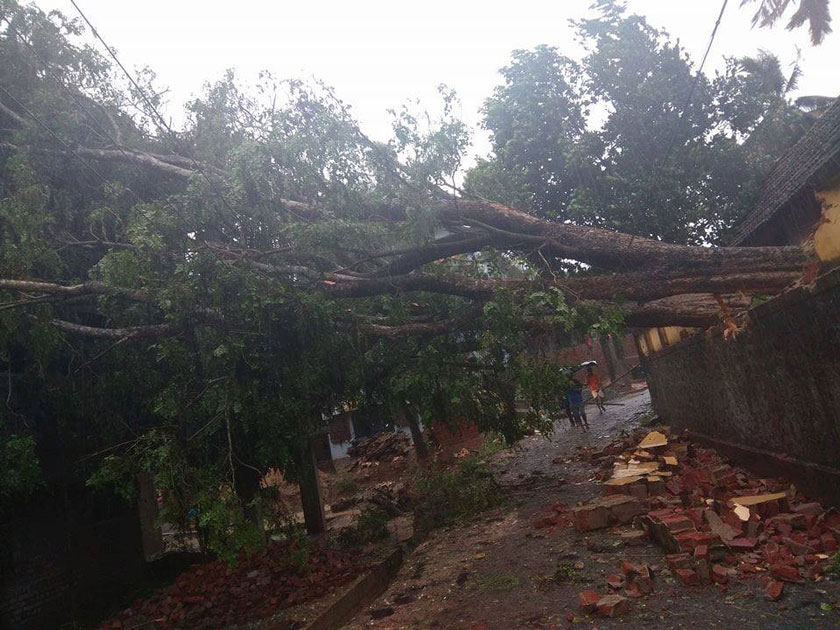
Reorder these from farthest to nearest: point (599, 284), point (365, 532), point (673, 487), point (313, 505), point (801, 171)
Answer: point (313, 505), point (801, 171), point (365, 532), point (599, 284), point (673, 487)

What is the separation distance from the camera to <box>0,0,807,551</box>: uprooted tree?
703cm

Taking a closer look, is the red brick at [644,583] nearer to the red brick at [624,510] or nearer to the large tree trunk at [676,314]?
the red brick at [624,510]

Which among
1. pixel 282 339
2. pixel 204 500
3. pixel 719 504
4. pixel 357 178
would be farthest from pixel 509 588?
pixel 357 178

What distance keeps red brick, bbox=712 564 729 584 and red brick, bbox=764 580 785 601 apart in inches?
13.3

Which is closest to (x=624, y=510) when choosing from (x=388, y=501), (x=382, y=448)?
(x=388, y=501)

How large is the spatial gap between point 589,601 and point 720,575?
38.9 inches

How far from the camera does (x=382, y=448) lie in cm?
2134

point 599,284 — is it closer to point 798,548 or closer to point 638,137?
point 798,548

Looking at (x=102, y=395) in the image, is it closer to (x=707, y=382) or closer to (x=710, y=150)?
(x=707, y=382)

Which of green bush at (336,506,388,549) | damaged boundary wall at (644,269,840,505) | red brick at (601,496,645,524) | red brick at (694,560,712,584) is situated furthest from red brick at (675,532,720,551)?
Answer: green bush at (336,506,388,549)

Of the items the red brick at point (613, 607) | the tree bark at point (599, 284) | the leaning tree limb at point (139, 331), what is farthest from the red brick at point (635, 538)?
the leaning tree limb at point (139, 331)

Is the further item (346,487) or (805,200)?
(346,487)

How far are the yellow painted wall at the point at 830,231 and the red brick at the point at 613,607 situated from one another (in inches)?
269

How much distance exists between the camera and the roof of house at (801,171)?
9.10 m
